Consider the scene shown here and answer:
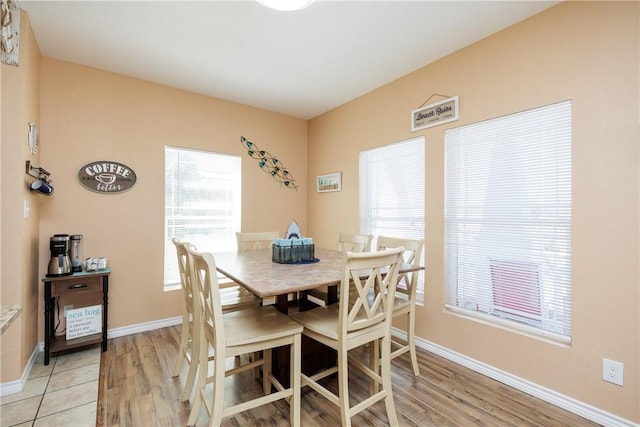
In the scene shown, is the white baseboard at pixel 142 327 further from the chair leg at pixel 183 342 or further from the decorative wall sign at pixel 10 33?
the decorative wall sign at pixel 10 33

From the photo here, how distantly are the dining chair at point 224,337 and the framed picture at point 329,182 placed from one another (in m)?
2.22

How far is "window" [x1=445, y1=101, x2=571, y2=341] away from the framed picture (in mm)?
1477

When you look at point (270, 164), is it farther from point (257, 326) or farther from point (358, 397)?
point (358, 397)

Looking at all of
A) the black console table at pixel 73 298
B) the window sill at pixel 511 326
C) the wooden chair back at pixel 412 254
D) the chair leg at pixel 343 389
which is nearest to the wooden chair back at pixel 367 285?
the chair leg at pixel 343 389

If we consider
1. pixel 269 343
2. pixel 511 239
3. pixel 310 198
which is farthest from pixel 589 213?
pixel 310 198

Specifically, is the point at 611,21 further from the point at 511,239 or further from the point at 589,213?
the point at 511,239

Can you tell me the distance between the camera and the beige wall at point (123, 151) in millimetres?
2719

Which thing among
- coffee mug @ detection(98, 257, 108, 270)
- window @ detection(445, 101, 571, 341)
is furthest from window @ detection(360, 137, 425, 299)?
coffee mug @ detection(98, 257, 108, 270)

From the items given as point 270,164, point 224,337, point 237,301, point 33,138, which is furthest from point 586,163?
point 33,138

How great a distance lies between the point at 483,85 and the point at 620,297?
169 cm

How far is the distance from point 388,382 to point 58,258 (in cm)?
272

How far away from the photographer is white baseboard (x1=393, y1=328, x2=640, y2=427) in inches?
68.9

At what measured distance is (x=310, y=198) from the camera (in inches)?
171

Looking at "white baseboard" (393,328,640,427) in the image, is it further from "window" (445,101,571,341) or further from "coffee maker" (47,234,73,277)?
"coffee maker" (47,234,73,277)
